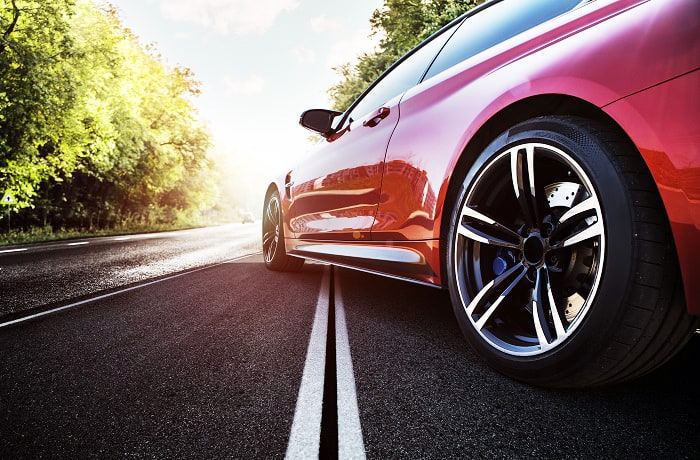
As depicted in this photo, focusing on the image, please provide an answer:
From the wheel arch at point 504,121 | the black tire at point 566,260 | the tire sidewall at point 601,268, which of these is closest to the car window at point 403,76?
the wheel arch at point 504,121

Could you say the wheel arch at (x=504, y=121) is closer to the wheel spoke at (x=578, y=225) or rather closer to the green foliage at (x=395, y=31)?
the wheel spoke at (x=578, y=225)

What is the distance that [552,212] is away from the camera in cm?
148

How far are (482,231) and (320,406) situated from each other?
101 centimetres

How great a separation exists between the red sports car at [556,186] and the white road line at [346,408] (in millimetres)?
541

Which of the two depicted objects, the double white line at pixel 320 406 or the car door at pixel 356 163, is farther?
the car door at pixel 356 163

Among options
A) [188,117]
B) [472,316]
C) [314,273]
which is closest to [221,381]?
[472,316]

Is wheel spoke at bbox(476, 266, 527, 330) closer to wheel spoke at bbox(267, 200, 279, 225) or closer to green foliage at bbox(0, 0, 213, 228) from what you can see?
wheel spoke at bbox(267, 200, 279, 225)

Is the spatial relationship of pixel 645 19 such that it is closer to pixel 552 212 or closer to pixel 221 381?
pixel 552 212

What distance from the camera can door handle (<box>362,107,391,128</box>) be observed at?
8.23 ft

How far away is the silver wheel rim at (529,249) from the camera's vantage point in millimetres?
1312

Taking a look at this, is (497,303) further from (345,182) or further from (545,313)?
(345,182)

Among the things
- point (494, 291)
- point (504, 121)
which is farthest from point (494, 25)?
point (494, 291)

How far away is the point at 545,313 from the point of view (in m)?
1.40

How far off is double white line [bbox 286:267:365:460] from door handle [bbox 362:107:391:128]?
4.70 feet
